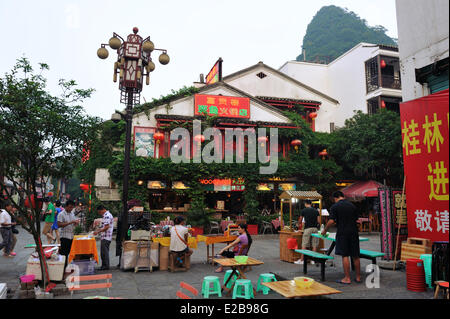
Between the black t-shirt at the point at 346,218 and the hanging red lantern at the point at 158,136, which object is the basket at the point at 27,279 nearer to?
the black t-shirt at the point at 346,218

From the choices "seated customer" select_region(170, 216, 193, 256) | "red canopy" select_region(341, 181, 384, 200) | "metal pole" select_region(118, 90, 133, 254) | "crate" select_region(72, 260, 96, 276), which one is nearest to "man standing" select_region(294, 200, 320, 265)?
"seated customer" select_region(170, 216, 193, 256)

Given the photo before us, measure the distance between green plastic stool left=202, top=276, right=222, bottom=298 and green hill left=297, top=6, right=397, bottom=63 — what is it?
45523mm

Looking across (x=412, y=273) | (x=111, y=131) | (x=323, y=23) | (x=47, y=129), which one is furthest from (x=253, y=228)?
(x=323, y=23)

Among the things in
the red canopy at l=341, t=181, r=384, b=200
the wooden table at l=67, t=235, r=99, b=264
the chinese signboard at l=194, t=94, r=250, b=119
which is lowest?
the wooden table at l=67, t=235, r=99, b=264

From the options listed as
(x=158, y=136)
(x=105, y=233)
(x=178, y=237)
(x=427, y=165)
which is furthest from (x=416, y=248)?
(x=158, y=136)

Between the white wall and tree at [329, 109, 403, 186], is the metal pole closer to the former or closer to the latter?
the white wall

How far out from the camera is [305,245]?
909cm

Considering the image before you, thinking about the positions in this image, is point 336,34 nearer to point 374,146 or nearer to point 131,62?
point 374,146

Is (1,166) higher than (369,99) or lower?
lower

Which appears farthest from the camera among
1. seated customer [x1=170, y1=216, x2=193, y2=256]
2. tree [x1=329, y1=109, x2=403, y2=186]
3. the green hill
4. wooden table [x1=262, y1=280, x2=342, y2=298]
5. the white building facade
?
the green hill

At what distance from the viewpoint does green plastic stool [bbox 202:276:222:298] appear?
5898mm

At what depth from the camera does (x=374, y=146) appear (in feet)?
61.5

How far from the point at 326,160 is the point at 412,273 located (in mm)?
15323
